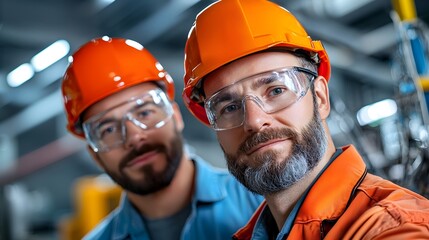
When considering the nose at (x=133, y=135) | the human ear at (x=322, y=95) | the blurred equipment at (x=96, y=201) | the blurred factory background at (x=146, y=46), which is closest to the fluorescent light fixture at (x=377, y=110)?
the blurred factory background at (x=146, y=46)

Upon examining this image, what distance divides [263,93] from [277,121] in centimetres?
10

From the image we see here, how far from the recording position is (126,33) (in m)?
7.33

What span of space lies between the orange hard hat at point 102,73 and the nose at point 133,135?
7.4 inches

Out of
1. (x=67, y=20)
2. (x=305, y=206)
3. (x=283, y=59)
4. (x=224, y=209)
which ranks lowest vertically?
(x=224, y=209)

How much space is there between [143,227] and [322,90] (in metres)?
1.14

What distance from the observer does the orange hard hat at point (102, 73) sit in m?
2.67

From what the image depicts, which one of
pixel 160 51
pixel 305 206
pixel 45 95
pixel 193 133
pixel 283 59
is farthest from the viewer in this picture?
pixel 193 133

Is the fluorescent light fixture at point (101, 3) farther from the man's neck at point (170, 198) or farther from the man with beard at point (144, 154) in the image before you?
the man's neck at point (170, 198)

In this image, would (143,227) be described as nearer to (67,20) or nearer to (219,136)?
(219,136)

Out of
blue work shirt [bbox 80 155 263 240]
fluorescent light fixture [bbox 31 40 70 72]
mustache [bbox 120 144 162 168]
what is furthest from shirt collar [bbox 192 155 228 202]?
fluorescent light fixture [bbox 31 40 70 72]

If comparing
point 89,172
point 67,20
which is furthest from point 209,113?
point 89,172

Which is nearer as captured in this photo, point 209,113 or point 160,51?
point 209,113

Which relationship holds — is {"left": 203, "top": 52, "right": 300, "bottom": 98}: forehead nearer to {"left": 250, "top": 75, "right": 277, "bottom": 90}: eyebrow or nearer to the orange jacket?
{"left": 250, "top": 75, "right": 277, "bottom": 90}: eyebrow

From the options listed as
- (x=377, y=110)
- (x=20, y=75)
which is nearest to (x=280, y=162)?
(x=377, y=110)
